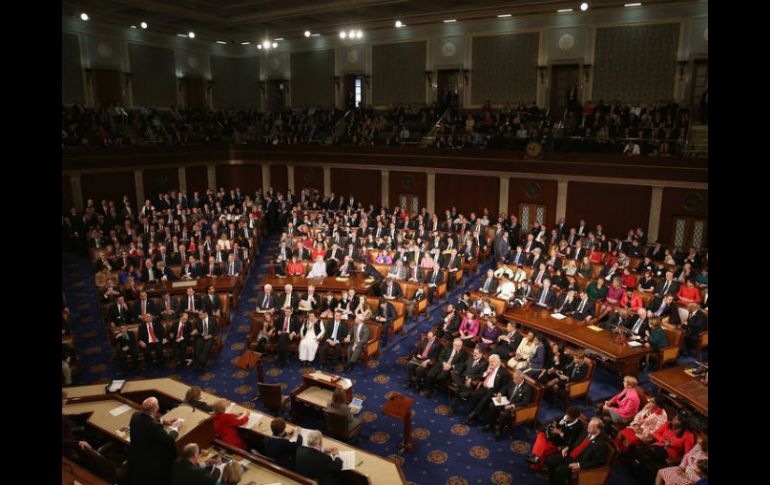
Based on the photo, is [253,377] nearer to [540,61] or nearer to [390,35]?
[540,61]

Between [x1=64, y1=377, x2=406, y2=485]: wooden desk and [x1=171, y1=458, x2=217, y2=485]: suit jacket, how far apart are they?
0.68 meters

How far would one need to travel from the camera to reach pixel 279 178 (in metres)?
24.7

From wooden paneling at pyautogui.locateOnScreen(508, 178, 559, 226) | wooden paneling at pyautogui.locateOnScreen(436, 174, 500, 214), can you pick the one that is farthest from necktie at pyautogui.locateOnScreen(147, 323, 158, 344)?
wooden paneling at pyautogui.locateOnScreen(508, 178, 559, 226)

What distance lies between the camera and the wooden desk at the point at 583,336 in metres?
8.94

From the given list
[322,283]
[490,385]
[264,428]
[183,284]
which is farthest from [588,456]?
[183,284]

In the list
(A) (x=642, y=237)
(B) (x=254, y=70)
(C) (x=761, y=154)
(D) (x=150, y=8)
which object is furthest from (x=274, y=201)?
(C) (x=761, y=154)

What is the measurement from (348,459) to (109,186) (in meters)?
A: 18.6

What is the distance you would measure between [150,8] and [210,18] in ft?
9.30

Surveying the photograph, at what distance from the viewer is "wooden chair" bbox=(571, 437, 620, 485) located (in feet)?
19.8

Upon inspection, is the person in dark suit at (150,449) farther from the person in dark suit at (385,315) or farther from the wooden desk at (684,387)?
the wooden desk at (684,387)

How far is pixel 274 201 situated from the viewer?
21.0 m

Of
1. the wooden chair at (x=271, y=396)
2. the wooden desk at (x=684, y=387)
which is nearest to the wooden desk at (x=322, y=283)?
the wooden chair at (x=271, y=396)

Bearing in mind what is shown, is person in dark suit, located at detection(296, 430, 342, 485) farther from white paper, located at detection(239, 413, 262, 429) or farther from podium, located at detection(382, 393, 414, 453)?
podium, located at detection(382, 393, 414, 453)

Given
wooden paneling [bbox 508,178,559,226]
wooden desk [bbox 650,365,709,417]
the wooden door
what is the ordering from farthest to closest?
1. the wooden door
2. wooden paneling [bbox 508,178,559,226]
3. wooden desk [bbox 650,365,709,417]
